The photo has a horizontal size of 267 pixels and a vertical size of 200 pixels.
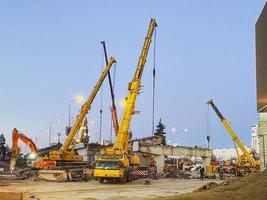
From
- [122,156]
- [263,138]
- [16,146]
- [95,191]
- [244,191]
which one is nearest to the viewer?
[244,191]

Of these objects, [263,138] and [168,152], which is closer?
[263,138]

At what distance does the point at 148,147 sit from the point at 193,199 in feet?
132

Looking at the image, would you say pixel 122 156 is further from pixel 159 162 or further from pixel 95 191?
pixel 159 162

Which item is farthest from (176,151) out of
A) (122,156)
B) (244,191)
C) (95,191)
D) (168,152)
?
(244,191)

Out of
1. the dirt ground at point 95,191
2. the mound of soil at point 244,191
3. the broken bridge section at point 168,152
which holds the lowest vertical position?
the dirt ground at point 95,191

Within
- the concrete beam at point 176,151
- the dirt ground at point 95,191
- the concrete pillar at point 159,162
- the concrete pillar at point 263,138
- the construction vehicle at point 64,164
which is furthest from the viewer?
the concrete pillar at point 159,162

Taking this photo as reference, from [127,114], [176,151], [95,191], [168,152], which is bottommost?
[95,191]

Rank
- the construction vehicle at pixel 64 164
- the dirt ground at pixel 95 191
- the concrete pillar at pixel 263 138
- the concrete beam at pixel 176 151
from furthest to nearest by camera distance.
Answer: the concrete beam at pixel 176 151, the construction vehicle at pixel 64 164, the dirt ground at pixel 95 191, the concrete pillar at pixel 263 138

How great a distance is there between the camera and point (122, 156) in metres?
36.5

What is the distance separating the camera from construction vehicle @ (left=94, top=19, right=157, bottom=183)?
35.6 meters

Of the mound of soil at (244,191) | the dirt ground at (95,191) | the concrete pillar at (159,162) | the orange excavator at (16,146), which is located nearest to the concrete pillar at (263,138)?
the mound of soil at (244,191)

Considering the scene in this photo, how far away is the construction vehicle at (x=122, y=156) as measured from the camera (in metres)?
35.6

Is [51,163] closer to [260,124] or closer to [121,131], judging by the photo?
[121,131]

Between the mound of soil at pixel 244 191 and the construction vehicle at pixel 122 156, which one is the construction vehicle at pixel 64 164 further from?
the mound of soil at pixel 244 191
